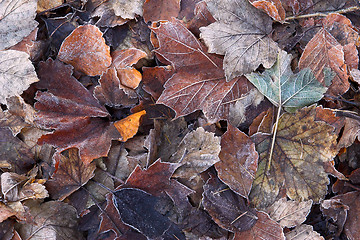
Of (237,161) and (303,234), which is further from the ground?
(237,161)

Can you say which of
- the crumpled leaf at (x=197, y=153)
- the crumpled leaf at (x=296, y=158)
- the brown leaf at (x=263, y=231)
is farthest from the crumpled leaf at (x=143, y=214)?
the crumpled leaf at (x=296, y=158)

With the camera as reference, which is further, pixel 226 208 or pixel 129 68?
pixel 129 68

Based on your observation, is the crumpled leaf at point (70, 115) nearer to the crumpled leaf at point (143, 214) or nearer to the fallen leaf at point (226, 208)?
the crumpled leaf at point (143, 214)

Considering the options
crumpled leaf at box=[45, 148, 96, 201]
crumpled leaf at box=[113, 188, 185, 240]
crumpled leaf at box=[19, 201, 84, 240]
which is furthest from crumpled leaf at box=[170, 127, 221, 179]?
crumpled leaf at box=[19, 201, 84, 240]

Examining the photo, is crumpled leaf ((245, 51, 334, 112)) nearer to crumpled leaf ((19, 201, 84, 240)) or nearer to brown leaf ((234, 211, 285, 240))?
brown leaf ((234, 211, 285, 240))

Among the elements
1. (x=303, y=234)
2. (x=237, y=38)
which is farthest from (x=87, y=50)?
(x=303, y=234)

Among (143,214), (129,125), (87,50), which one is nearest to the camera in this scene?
(143,214)

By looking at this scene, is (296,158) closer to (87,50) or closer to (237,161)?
(237,161)
